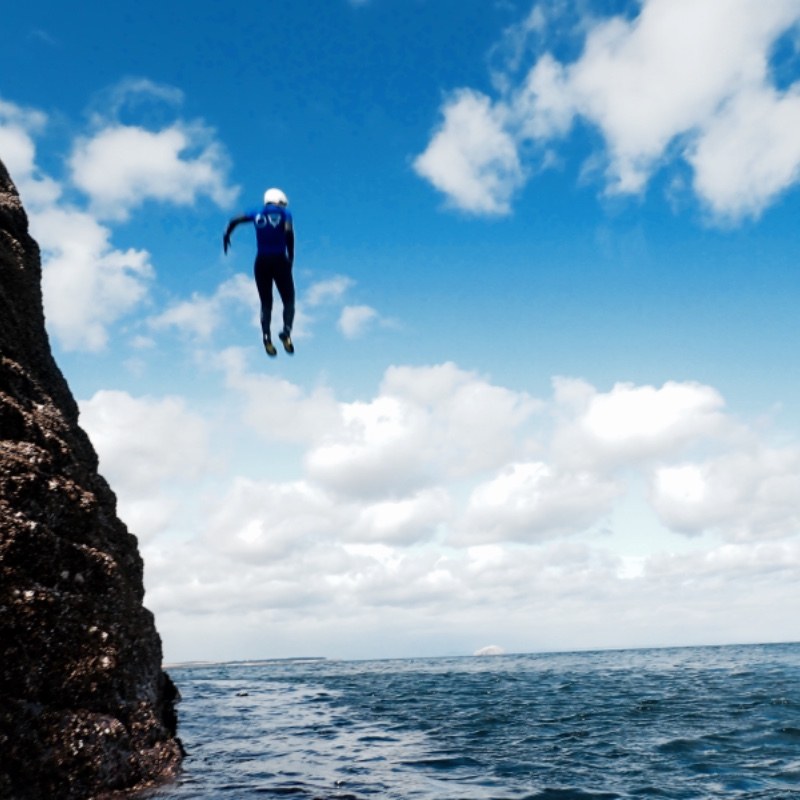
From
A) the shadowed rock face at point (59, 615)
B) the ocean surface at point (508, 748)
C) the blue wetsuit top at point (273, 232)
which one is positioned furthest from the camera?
the blue wetsuit top at point (273, 232)

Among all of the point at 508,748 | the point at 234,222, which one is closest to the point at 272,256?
the point at 234,222

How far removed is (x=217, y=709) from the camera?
2755 centimetres

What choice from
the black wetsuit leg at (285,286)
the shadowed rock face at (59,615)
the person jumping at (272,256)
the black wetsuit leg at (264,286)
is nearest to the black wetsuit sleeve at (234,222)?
the person jumping at (272,256)

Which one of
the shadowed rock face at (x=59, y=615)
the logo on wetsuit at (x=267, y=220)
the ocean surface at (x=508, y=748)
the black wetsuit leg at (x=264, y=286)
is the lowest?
the ocean surface at (x=508, y=748)

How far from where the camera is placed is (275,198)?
1391cm

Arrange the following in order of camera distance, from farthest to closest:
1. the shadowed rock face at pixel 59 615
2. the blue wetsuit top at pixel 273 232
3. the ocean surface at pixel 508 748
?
the blue wetsuit top at pixel 273 232 < the ocean surface at pixel 508 748 < the shadowed rock face at pixel 59 615

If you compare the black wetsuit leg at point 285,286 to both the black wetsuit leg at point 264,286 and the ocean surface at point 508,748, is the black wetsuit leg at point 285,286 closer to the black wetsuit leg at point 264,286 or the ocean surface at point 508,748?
the black wetsuit leg at point 264,286

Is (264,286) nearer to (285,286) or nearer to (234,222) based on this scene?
(285,286)

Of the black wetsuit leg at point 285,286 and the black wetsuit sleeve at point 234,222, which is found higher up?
the black wetsuit sleeve at point 234,222

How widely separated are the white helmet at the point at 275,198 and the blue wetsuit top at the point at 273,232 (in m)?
0.29

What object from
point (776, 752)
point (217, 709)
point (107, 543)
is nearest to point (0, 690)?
point (107, 543)

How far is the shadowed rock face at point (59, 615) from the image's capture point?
7.99 m

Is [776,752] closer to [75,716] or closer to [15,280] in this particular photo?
[75,716]

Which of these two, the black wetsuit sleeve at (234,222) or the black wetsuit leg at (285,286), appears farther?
the black wetsuit sleeve at (234,222)
